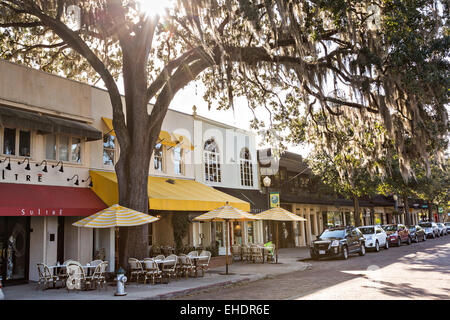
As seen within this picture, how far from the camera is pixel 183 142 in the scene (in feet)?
68.3

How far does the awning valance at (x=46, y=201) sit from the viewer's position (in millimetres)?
12297

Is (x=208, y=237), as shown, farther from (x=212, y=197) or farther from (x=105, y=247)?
(x=105, y=247)

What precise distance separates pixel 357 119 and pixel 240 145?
34.5 ft

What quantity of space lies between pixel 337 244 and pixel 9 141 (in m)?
15.7

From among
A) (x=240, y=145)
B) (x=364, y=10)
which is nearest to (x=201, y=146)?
(x=240, y=145)

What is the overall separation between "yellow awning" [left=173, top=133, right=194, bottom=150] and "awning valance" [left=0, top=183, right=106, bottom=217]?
618cm

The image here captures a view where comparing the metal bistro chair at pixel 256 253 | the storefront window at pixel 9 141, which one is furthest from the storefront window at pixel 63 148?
the metal bistro chair at pixel 256 253

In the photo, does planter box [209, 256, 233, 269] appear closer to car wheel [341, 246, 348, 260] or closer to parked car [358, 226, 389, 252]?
car wheel [341, 246, 348, 260]

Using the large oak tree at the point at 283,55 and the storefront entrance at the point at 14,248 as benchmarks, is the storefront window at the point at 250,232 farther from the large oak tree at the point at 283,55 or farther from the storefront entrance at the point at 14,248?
the storefront entrance at the point at 14,248

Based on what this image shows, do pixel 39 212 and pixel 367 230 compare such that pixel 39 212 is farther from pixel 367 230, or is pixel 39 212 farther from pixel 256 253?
pixel 367 230

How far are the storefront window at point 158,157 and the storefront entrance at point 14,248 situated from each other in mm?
6676

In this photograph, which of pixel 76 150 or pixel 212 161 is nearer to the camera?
pixel 76 150

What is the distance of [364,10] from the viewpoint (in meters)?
13.6

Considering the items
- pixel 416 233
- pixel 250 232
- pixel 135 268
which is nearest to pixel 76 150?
pixel 135 268
